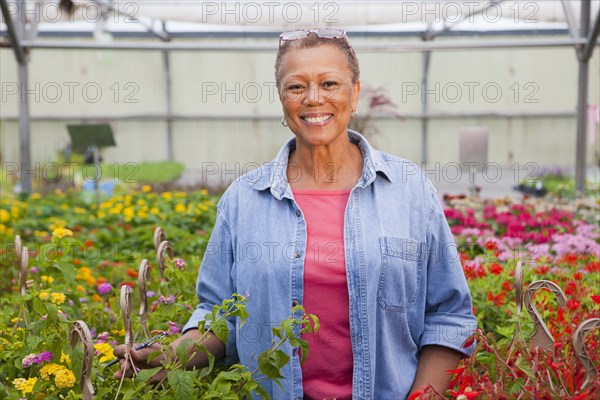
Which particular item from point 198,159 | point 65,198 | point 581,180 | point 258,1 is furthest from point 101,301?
point 198,159

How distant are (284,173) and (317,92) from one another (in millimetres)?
238

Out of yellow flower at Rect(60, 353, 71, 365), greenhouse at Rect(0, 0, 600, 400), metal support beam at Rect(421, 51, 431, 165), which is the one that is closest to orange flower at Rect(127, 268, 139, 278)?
greenhouse at Rect(0, 0, 600, 400)

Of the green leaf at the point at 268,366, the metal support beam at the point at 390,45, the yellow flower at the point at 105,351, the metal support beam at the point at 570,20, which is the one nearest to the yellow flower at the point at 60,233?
the yellow flower at the point at 105,351

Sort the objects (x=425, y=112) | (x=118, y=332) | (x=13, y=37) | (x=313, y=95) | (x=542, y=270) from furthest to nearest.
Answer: (x=425, y=112), (x=13, y=37), (x=542, y=270), (x=118, y=332), (x=313, y=95)

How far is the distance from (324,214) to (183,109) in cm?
1338

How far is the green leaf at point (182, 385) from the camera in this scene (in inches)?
67.8

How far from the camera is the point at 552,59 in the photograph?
14.5 metres

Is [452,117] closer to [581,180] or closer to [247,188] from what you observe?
[581,180]

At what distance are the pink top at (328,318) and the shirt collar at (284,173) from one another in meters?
0.14

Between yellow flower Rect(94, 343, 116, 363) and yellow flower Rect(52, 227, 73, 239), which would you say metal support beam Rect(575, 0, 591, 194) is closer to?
yellow flower Rect(52, 227, 73, 239)

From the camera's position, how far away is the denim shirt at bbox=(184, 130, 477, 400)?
1.91 m

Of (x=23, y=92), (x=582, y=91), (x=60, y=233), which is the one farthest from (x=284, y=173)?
(x=23, y=92)

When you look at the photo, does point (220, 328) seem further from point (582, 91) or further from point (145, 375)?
point (582, 91)

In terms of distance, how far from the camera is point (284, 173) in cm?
205
